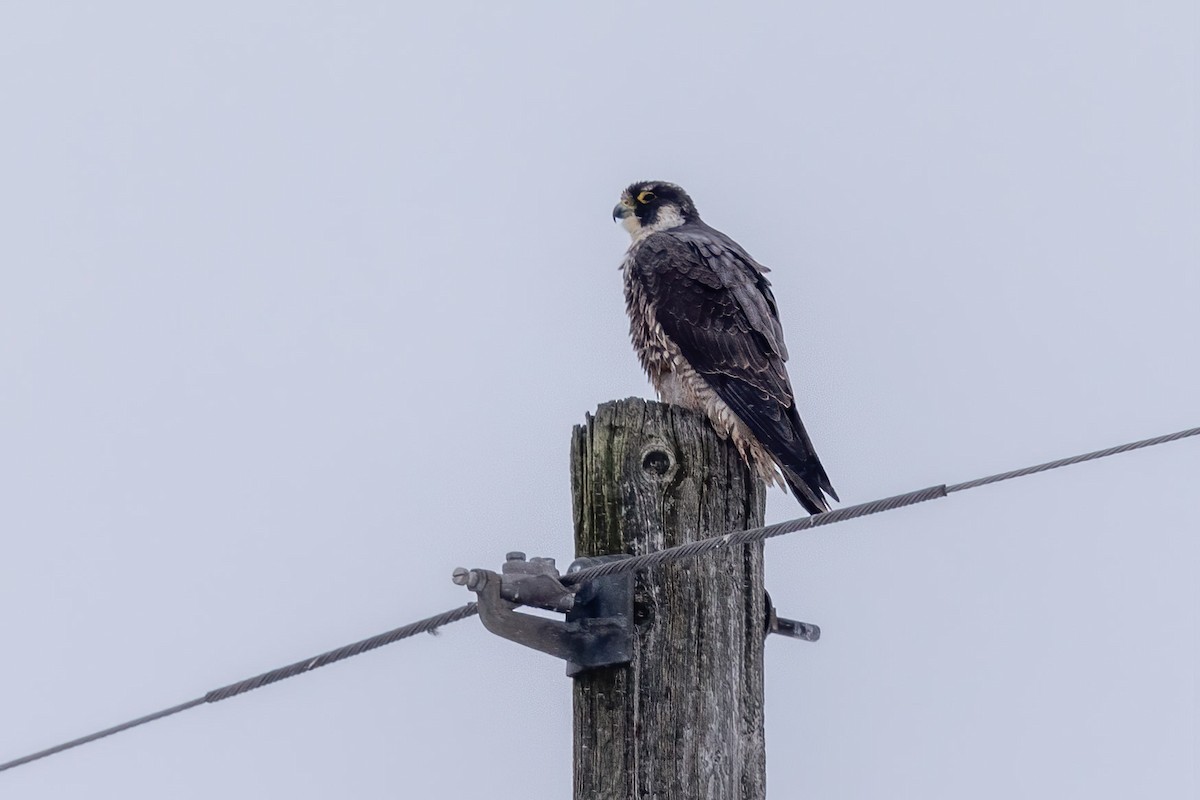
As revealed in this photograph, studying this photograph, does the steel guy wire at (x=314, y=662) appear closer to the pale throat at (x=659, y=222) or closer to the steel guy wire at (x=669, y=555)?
the steel guy wire at (x=669, y=555)

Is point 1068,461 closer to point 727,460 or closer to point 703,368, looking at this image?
point 727,460

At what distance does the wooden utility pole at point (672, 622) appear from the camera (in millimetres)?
3438

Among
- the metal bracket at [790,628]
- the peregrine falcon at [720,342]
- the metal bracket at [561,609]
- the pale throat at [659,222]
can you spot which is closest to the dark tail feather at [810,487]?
the peregrine falcon at [720,342]

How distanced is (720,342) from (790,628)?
76.6 inches

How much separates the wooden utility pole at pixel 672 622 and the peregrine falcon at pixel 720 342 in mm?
1080

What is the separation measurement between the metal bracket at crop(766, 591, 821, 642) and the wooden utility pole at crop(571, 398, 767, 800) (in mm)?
149

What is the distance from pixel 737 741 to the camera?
350cm

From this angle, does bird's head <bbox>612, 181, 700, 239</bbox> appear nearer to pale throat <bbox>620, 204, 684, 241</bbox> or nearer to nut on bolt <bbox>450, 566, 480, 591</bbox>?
pale throat <bbox>620, 204, 684, 241</bbox>

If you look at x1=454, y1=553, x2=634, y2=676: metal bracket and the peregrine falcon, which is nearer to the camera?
x1=454, y1=553, x2=634, y2=676: metal bracket

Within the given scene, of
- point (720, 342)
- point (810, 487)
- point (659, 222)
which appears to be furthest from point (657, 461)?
point (659, 222)

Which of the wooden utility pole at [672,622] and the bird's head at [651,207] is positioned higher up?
the bird's head at [651,207]

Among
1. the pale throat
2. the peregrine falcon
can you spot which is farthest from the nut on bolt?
the pale throat

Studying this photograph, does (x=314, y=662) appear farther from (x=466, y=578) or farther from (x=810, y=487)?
(x=810, y=487)

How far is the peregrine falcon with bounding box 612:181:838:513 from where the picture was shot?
16.6 feet
